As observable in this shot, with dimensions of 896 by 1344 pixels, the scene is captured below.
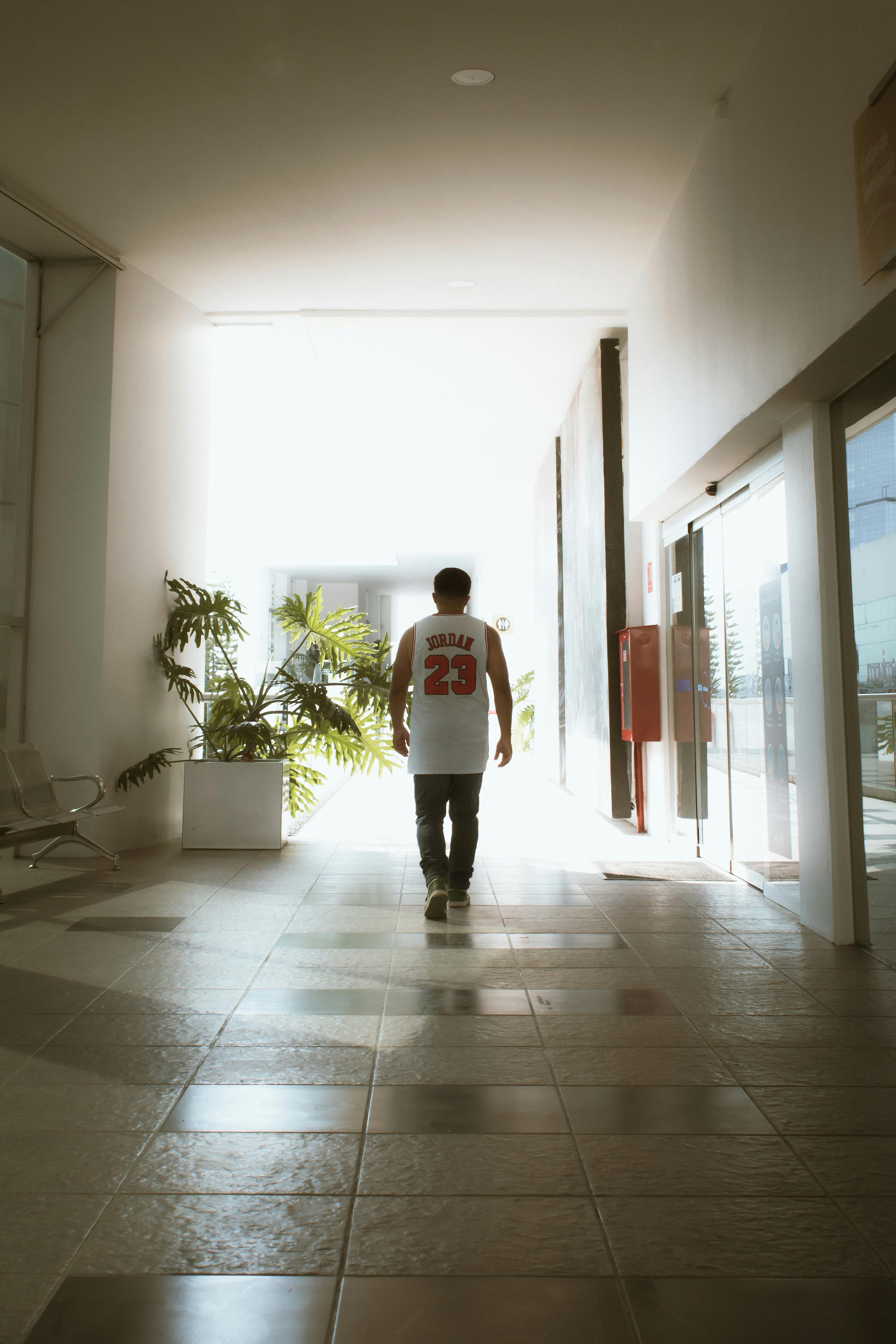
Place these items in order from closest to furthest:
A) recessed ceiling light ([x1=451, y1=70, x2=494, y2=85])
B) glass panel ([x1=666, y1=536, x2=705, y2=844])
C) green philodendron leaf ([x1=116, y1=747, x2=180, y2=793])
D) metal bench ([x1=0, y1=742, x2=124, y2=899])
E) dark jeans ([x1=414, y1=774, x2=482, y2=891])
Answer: recessed ceiling light ([x1=451, y1=70, x2=494, y2=85]) → dark jeans ([x1=414, y1=774, x2=482, y2=891]) → metal bench ([x1=0, y1=742, x2=124, y2=899]) → green philodendron leaf ([x1=116, y1=747, x2=180, y2=793]) → glass panel ([x1=666, y1=536, x2=705, y2=844])

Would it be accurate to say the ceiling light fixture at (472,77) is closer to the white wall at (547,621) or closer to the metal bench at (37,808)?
the metal bench at (37,808)

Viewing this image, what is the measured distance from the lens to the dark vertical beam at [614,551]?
23.9 ft

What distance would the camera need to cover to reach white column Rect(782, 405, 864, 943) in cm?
382

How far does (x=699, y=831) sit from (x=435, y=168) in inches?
159

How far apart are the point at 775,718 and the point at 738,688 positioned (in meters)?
0.56

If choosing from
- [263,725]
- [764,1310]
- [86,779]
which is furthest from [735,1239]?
[263,725]

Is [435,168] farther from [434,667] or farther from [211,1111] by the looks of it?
[211,1111]

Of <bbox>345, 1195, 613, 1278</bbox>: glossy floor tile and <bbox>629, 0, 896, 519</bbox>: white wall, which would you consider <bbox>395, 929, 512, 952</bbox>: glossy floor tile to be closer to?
<bbox>345, 1195, 613, 1278</bbox>: glossy floor tile

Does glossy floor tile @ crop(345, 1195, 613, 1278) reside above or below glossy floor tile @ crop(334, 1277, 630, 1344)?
above

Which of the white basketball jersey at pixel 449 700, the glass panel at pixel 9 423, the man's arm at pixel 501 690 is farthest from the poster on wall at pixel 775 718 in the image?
the glass panel at pixel 9 423

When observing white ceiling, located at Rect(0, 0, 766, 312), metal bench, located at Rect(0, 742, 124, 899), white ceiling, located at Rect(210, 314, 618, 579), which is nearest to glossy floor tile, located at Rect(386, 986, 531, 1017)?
metal bench, located at Rect(0, 742, 124, 899)

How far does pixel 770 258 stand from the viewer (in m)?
3.80

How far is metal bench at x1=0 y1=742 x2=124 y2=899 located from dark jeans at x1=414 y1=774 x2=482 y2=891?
1961 millimetres

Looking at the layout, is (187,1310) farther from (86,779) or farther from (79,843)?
(79,843)
